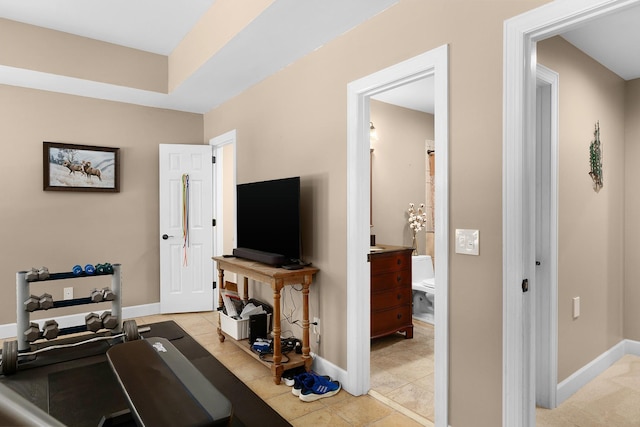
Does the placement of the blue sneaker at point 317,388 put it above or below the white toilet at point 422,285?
below

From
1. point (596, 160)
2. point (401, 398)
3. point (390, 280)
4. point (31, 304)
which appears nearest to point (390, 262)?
point (390, 280)

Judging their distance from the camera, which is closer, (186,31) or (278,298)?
(278,298)

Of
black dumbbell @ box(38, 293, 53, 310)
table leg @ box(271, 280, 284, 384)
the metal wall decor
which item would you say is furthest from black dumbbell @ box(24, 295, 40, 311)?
the metal wall decor

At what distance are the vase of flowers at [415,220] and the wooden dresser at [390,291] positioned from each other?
2.84 ft

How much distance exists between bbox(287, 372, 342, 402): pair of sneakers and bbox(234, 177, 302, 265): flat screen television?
85cm

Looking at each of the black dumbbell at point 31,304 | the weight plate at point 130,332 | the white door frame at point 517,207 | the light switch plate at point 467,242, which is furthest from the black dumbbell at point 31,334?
the white door frame at point 517,207

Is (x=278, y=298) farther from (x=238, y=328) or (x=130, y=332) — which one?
(x=130, y=332)

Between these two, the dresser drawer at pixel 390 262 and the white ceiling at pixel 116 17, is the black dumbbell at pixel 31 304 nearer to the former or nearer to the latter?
the white ceiling at pixel 116 17

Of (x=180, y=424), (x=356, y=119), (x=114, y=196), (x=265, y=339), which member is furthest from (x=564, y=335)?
(x=114, y=196)

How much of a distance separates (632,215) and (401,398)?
8.34 feet

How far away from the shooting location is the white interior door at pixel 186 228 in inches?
185

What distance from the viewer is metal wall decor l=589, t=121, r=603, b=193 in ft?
9.57

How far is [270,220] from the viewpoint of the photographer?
3.31 metres

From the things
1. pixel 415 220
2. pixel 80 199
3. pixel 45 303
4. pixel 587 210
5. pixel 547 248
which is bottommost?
pixel 45 303
